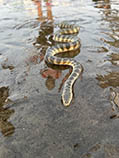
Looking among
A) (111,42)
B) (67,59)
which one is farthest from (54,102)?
(111,42)

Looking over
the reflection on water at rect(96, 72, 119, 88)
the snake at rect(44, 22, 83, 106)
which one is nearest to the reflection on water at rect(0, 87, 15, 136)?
the snake at rect(44, 22, 83, 106)

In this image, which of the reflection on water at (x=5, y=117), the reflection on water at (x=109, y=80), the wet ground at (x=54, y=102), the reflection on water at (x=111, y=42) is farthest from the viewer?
the reflection on water at (x=111, y=42)

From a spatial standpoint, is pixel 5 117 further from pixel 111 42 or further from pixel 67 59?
pixel 111 42

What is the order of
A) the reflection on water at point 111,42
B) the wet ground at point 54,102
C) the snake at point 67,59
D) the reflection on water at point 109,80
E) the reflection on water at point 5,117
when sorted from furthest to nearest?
the reflection on water at point 111,42 → the reflection on water at point 109,80 → the snake at point 67,59 → the reflection on water at point 5,117 → the wet ground at point 54,102

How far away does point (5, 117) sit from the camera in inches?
152

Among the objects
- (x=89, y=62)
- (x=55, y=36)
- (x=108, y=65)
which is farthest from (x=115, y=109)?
(x=55, y=36)

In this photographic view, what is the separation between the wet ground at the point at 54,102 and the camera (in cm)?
317

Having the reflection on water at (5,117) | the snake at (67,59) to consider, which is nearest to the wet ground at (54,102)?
the reflection on water at (5,117)

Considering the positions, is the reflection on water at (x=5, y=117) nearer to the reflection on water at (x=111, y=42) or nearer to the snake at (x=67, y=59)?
the snake at (x=67, y=59)

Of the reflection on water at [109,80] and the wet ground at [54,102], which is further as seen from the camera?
the reflection on water at [109,80]

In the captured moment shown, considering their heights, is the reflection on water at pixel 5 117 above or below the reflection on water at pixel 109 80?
below

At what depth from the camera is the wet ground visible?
317 cm

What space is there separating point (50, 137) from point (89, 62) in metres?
3.46

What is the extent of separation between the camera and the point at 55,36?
324 inches
